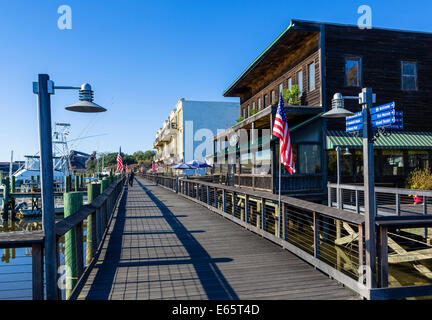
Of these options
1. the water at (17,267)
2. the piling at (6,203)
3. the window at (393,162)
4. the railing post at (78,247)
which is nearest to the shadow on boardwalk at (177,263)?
the railing post at (78,247)

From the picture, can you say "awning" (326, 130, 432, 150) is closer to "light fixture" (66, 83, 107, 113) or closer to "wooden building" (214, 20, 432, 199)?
"wooden building" (214, 20, 432, 199)

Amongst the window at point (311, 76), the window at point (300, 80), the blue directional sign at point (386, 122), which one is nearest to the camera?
the blue directional sign at point (386, 122)

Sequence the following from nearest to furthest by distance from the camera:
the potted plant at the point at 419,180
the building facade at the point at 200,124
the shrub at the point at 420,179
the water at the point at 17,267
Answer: the water at the point at 17,267 < the potted plant at the point at 419,180 < the shrub at the point at 420,179 < the building facade at the point at 200,124

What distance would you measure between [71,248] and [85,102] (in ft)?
7.52

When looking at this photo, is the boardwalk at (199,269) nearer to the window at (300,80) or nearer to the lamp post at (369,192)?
the lamp post at (369,192)

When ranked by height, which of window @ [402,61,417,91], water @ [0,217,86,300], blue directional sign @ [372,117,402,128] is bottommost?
water @ [0,217,86,300]

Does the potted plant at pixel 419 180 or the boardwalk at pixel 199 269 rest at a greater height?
the potted plant at pixel 419 180

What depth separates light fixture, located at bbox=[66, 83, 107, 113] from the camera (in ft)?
15.2

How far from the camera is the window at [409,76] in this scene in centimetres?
1803

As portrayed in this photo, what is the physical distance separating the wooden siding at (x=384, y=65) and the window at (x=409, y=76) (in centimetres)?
21

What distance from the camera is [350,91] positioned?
56.2ft

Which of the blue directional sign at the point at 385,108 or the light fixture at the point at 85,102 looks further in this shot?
the light fixture at the point at 85,102

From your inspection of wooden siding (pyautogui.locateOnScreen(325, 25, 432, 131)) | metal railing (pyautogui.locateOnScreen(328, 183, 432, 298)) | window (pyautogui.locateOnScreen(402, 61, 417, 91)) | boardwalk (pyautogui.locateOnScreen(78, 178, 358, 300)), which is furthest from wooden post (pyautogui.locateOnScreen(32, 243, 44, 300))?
A: window (pyautogui.locateOnScreen(402, 61, 417, 91))

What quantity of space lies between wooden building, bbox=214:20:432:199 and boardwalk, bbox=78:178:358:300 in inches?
327
